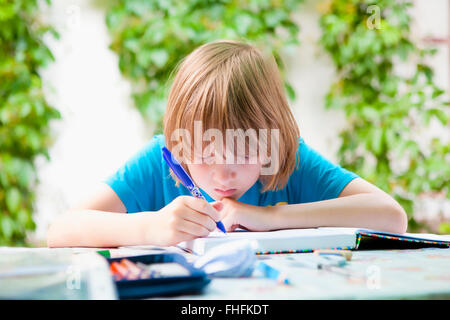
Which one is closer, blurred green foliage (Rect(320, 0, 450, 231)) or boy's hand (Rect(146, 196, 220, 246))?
boy's hand (Rect(146, 196, 220, 246))

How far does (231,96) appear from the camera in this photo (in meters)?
0.72

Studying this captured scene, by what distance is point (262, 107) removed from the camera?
74 cm

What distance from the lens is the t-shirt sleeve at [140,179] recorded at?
2.81 feet

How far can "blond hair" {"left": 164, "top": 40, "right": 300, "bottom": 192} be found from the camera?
2.34 ft

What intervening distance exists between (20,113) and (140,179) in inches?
43.4

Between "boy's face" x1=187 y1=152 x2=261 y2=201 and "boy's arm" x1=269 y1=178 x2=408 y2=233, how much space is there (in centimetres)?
7

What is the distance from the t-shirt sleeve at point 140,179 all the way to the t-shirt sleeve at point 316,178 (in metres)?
0.29

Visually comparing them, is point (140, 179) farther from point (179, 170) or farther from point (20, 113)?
point (20, 113)

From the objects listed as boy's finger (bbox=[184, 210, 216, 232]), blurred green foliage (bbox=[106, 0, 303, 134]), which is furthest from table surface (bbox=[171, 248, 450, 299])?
blurred green foliage (bbox=[106, 0, 303, 134])

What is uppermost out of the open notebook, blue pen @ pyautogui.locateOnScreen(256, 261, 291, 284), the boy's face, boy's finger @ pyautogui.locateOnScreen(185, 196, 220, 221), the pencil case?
the boy's face

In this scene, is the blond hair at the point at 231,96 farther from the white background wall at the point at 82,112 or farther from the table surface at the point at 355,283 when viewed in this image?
the white background wall at the point at 82,112

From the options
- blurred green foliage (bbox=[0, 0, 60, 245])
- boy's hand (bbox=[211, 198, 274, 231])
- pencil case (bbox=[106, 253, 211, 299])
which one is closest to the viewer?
pencil case (bbox=[106, 253, 211, 299])

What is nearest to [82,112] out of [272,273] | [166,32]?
[166,32]

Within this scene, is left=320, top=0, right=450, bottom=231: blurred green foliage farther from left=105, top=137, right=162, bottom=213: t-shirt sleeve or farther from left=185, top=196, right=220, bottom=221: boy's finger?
left=185, top=196, right=220, bottom=221: boy's finger
